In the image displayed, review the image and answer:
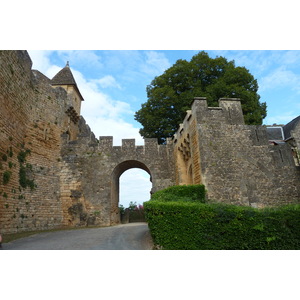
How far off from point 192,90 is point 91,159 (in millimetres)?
9371

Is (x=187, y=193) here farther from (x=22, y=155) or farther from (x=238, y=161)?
(x=22, y=155)

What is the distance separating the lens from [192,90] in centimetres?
1683

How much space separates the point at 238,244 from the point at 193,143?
19.7 feet

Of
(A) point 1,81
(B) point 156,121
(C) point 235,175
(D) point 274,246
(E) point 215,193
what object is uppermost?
(B) point 156,121

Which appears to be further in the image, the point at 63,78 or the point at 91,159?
the point at 63,78

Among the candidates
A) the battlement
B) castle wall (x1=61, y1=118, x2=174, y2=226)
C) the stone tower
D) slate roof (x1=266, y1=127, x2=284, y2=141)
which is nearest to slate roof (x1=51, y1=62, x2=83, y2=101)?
the stone tower

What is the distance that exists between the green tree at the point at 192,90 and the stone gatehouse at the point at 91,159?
2543mm

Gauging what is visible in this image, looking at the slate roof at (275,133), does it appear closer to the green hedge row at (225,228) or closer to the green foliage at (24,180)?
the green hedge row at (225,228)

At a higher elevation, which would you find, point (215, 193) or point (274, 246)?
point (215, 193)

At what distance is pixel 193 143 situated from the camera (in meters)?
11.2

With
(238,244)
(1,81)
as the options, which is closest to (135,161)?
(1,81)

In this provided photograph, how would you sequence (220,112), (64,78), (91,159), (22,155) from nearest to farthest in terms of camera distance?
1. (220,112)
2. (22,155)
3. (91,159)
4. (64,78)

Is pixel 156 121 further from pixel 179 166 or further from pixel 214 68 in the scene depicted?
pixel 214 68

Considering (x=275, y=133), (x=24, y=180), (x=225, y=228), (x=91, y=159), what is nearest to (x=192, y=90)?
(x=275, y=133)
